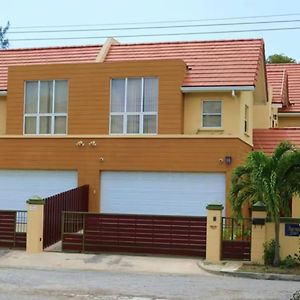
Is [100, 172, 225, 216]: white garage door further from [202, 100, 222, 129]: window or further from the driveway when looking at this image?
the driveway

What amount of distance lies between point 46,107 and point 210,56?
22.3ft

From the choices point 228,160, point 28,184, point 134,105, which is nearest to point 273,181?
point 228,160

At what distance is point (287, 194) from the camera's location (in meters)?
17.2

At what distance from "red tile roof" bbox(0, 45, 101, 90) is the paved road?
12819 mm

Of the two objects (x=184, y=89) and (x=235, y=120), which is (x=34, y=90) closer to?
(x=184, y=89)

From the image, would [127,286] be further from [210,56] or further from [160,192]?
[210,56]

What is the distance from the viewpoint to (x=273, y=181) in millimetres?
16594

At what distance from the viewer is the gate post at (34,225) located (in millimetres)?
19453

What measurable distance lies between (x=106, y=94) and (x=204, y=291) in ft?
41.1

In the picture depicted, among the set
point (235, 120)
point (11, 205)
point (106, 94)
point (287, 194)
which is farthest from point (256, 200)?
point (11, 205)

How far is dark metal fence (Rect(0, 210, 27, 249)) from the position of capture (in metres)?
19.8

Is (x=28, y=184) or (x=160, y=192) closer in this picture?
(x=160, y=192)

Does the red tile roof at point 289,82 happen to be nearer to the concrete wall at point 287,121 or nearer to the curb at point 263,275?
the concrete wall at point 287,121

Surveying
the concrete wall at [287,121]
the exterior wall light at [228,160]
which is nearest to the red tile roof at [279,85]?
the concrete wall at [287,121]
